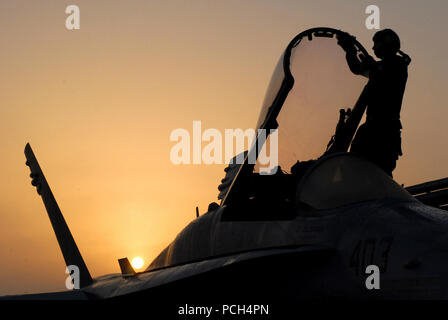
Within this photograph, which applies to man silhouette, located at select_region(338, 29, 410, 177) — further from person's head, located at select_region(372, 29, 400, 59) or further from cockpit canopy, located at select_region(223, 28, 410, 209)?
cockpit canopy, located at select_region(223, 28, 410, 209)

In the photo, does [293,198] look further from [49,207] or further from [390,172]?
[49,207]

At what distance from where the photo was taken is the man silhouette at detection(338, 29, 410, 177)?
6.58 meters

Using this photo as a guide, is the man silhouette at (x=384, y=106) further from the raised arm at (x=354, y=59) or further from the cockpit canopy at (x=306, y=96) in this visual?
the cockpit canopy at (x=306, y=96)

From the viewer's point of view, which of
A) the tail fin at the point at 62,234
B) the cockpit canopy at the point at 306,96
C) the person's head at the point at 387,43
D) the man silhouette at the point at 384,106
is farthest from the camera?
the tail fin at the point at 62,234

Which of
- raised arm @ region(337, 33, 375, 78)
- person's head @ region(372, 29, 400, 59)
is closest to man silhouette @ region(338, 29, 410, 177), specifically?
person's head @ region(372, 29, 400, 59)

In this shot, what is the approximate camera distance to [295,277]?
17.1 ft

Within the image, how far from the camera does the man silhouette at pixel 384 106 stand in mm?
6578

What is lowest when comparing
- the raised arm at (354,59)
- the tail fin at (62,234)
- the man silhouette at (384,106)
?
the tail fin at (62,234)

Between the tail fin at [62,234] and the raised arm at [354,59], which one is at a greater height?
the raised arm at [354,59]

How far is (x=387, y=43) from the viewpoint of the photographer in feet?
22.4

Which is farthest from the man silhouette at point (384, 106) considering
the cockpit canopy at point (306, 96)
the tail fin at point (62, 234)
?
the tail fin at point (62, 234)

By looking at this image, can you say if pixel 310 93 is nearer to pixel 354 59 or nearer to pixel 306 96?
pixel 306 96
